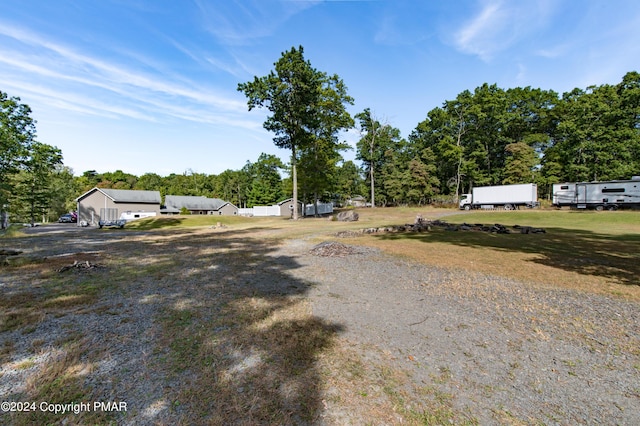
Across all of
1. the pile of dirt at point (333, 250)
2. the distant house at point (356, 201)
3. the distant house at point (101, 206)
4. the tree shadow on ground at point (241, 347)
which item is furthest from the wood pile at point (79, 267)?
the distant house at point (356, 201)

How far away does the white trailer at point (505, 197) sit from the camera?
33.9 metres

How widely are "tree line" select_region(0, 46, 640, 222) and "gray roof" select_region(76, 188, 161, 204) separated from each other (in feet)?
20.5

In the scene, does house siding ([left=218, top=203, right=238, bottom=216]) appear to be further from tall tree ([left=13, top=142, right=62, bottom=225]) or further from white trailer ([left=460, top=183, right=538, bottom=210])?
white trailer ([left=460, top=183, right=538, bottom=210])

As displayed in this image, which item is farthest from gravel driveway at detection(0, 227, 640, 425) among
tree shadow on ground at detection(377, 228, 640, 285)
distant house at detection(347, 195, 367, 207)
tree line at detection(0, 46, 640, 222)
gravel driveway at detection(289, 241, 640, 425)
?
distant house at detection(347, 195, 367, 207)

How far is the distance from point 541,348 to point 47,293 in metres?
8.14

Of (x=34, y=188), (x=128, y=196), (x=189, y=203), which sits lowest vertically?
(x=189, y=203)

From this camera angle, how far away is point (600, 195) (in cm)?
2969

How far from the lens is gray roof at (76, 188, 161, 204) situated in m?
40.2

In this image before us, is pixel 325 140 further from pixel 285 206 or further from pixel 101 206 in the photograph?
pixel 101 206

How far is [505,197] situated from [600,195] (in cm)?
855

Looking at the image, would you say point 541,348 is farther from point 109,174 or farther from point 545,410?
point 109,174

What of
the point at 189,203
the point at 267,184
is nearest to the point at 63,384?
the point at 189,203

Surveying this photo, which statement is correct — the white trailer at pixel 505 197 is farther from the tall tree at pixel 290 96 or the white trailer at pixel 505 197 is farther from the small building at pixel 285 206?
the small building at pixel 285 206

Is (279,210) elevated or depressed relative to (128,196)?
depressed
